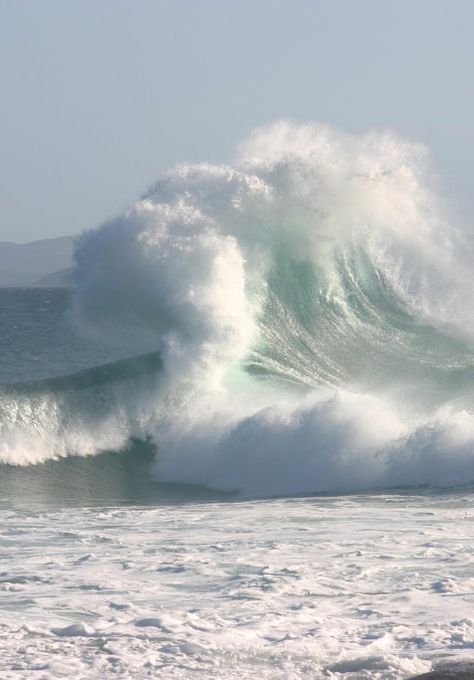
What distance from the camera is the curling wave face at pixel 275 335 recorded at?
1600cm

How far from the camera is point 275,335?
854 inches

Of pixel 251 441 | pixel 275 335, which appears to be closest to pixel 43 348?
pixel 275 335

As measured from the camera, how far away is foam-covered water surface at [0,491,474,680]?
6.91m

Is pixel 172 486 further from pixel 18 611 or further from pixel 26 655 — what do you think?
pixel 26 655

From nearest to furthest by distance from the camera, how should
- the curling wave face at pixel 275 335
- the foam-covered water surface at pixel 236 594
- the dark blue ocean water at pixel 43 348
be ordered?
the foam-covered water surface at pixel 236 594, the curling wave face at pixel 275 335, the dark blue ocean water at pixel 43 348

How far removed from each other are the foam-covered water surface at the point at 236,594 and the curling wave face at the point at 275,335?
3465 millimetres

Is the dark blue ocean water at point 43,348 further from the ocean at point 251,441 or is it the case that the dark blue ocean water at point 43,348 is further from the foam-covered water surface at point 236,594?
the foam-covered water surface at point 236,594

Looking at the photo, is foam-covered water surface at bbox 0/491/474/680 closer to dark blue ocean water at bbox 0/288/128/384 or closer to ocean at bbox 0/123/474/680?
ocean at bbox 0/123/474/680

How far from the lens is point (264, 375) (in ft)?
65.5

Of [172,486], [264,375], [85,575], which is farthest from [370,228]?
[85,575]

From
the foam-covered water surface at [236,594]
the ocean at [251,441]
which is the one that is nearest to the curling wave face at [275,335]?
the ocean at [251,441]

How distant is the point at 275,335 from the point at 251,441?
213 inches

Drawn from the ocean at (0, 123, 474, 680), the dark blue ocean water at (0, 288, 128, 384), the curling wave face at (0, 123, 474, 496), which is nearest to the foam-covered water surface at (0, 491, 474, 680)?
the ocean at (0, 123, 474, 680)

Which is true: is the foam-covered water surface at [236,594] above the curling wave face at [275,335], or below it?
below
